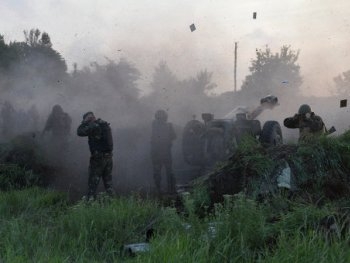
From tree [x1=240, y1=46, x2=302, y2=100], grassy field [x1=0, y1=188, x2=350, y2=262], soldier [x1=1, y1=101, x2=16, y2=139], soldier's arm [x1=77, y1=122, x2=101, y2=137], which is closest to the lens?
grassy field [x1=0, y1=188, x2=350, y2=262]

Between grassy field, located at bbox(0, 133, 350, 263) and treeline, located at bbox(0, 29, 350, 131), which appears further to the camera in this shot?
treeline, located at bbox(0, 29, 350, 131)

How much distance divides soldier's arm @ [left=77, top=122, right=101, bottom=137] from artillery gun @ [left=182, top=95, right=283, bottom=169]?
2436 mm

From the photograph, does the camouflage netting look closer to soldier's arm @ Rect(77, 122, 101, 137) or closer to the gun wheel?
the gun wheel

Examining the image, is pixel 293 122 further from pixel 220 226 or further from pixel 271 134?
pixel 220 226

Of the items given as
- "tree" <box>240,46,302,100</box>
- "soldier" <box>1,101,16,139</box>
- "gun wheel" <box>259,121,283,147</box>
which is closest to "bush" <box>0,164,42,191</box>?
"gun wheel" <box>259,121,283,147</box>

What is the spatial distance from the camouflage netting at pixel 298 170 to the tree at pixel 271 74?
2020cm

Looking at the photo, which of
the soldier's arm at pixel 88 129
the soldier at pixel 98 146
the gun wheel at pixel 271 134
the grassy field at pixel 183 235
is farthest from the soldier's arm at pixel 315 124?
the soldier's arm at pixel 88 129

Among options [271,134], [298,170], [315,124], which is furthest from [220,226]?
[271,134]

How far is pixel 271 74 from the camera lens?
35125mm

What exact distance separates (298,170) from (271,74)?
2869cm

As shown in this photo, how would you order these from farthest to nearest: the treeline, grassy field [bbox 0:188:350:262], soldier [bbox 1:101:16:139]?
the treeline, soldier [bbox 1:101:16:139], grassy field [bbox 0:188:350:262]

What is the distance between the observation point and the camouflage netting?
693 cm

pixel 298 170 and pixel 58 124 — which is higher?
pixel 58 124

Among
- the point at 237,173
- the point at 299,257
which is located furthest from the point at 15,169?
the point at 299,257
